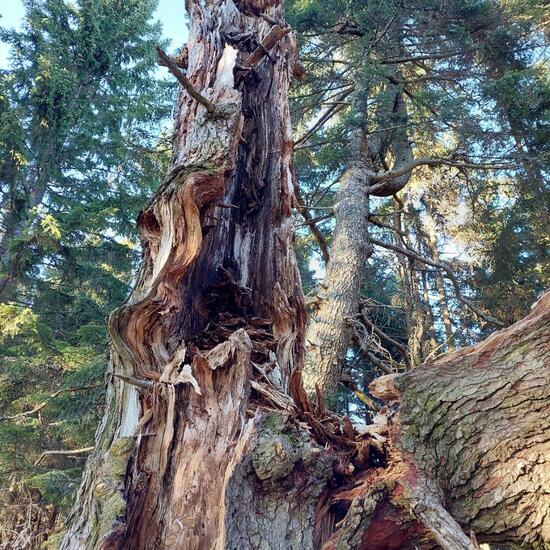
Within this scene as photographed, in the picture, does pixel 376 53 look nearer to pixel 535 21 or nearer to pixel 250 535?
pixel 535 21

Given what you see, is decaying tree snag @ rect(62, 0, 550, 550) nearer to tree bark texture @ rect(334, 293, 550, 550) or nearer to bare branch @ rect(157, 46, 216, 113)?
tree bark texture @ rect(334, 293, 550, 550)

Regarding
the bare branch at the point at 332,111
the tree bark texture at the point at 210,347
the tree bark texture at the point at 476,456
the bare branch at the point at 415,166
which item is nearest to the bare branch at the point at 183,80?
the tree bark texture at the point at 210,347

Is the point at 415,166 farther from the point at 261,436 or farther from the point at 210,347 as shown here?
the point at 261,436

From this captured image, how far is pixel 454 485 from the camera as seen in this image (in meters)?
1.47

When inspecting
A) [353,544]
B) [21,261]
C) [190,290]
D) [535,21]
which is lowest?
[353,544]

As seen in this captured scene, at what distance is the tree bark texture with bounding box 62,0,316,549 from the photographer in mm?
1511

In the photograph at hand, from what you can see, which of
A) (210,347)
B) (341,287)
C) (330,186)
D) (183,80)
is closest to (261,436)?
(210,347)

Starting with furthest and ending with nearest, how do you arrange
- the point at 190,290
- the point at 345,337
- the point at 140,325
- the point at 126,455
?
the point at 345,337, the point at 190,290, the point at 140,325, the point at 126,455

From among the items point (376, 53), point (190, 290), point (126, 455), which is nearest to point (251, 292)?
point (190, 290)

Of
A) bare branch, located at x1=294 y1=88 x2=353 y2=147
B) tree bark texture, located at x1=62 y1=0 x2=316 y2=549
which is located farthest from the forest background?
tree bark texture, located at x1=62 y1=0 x2=316 y2=549

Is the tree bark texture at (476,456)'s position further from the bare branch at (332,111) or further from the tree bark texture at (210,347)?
the bare branch at (332,111)

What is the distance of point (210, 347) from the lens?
211 centimetres

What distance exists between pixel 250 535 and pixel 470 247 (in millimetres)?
10599

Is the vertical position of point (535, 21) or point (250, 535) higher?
point (535, 21)
